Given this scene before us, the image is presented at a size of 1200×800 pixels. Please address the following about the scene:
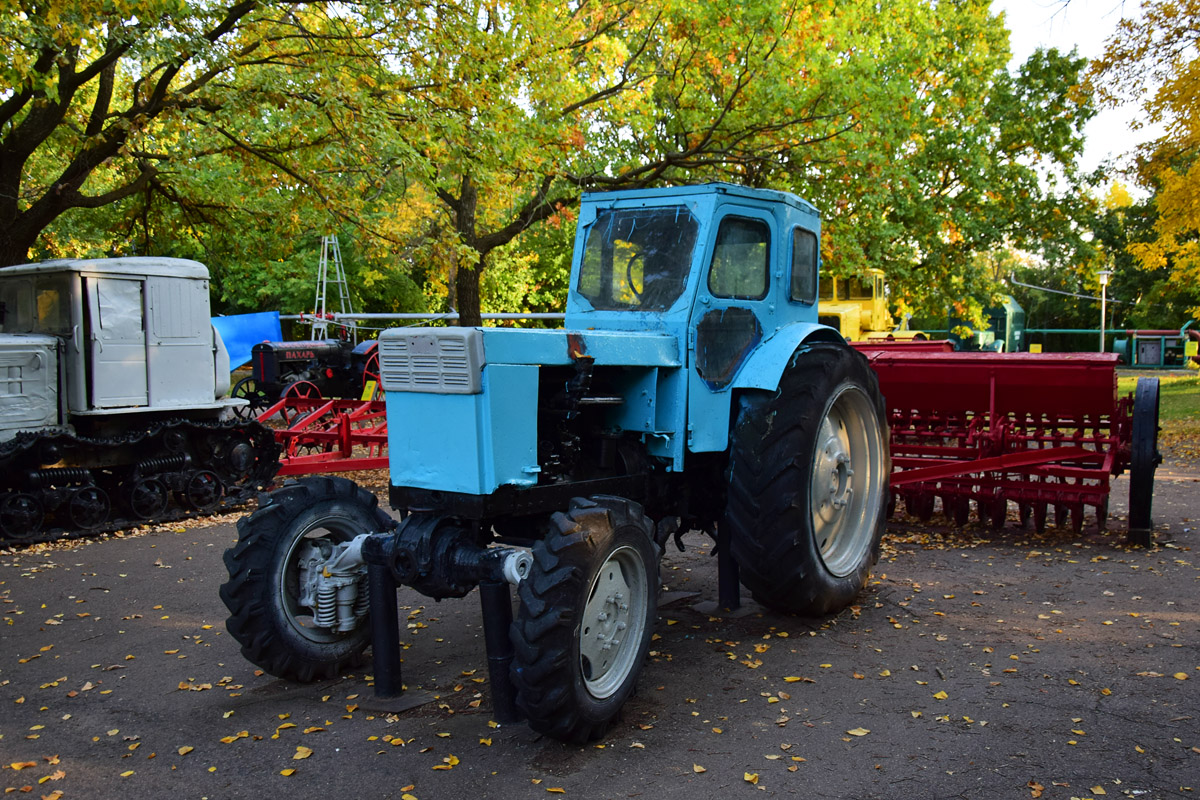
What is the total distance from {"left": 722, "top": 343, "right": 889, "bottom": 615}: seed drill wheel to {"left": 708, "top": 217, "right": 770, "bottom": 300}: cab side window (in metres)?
0.49

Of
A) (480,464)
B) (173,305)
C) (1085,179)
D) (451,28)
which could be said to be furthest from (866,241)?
(480,464)

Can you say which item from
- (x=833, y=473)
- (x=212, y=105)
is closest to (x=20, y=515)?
(x=212, y=105)

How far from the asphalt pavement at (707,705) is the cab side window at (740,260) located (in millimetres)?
1929

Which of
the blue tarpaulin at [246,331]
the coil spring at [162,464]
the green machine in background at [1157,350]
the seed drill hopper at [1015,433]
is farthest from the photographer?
the green machine in background at [1157,350]

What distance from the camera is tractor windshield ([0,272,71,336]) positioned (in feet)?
29.7

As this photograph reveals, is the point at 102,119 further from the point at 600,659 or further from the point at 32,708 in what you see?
the point at 600,659

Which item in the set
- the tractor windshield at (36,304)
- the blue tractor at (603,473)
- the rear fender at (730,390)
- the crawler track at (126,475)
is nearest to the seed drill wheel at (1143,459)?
the blue tractor at (603,473)

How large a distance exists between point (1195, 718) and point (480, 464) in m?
3.22

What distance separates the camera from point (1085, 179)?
2169cm

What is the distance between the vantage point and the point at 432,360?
4.10 metres

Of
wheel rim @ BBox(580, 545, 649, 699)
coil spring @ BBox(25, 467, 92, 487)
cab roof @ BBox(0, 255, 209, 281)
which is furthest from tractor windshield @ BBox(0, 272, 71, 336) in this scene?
wheel rim @ BBox(580, 545, 649, 699)

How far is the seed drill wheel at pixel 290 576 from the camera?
448 centimetres

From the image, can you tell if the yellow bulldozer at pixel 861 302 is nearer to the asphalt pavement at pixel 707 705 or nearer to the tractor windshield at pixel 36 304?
the asphalt pavement at pixel 707 705

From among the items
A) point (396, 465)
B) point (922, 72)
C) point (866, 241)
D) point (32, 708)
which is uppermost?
point (922, 72)
